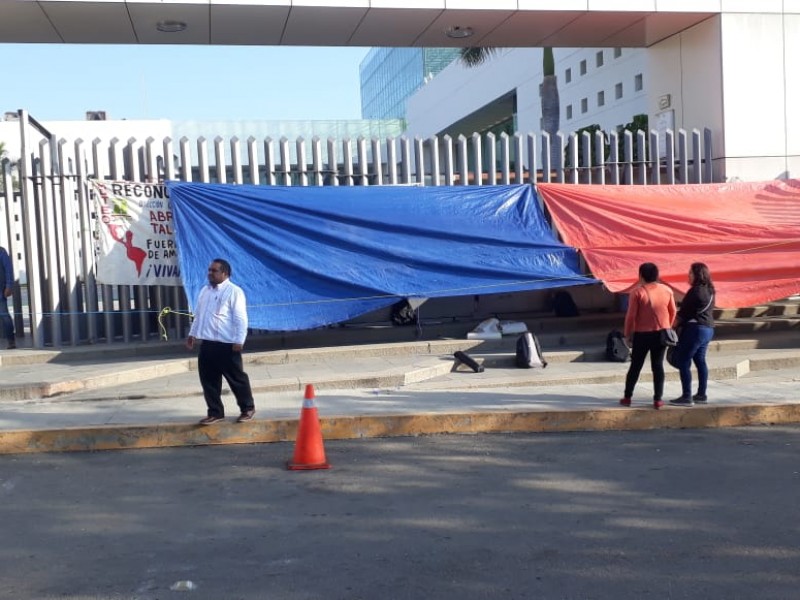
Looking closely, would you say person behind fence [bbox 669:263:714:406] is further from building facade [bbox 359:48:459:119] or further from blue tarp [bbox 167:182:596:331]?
Answer: building facade [bbox 359:48:459:119]

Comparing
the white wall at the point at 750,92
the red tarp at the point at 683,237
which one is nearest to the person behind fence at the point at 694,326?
the red tarp at the point at 683,237

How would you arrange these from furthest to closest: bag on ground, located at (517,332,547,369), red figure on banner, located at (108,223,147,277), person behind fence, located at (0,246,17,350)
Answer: person behind fence, located at (0,246,17,350), red figure on banner, located at (108,223,147,277), bag on ground, located at (517,332,547,369)

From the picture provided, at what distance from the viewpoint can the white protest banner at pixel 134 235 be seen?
1209cm

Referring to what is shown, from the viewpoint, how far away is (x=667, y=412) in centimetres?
877

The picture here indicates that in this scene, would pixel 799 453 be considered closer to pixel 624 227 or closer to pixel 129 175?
pixel 624 227

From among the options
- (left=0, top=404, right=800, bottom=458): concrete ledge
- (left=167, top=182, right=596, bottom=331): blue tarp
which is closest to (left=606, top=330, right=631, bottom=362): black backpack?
A: (left=167, top=182, right=596, bottom=331): blue tarp

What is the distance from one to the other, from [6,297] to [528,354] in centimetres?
740

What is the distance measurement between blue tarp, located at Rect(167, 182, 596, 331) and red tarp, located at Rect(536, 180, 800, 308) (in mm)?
456

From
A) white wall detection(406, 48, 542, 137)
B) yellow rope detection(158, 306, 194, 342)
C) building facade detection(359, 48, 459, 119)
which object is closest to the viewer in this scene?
yellow rope detection(158, 306, 194, 342)

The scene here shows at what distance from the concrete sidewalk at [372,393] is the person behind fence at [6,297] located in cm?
43

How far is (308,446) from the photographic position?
7.25 m

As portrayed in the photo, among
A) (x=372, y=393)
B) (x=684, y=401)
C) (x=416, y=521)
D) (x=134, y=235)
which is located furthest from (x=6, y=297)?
(x=684, y=401)

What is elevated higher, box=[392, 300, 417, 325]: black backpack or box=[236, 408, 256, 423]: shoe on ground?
box=[392, 300, 417, 325]: black backpack

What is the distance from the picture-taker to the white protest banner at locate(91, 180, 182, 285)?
12086 millimetres
